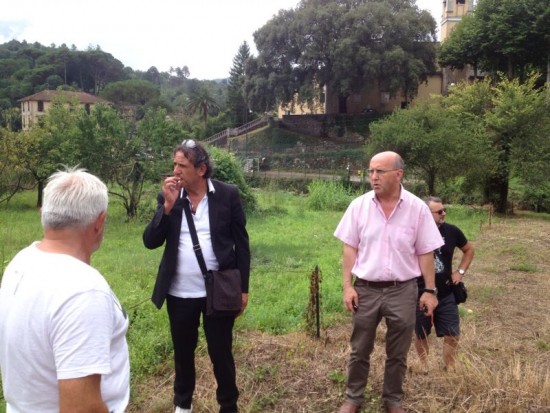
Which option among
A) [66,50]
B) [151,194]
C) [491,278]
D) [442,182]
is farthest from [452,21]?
[66,50]

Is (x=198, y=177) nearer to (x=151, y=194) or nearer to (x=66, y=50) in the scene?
(x=151, y=194)

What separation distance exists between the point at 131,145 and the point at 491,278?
1329cm

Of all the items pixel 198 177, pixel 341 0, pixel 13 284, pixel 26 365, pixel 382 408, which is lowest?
pixel 382 408

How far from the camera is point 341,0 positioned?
40750 millimetres

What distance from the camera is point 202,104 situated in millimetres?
56906

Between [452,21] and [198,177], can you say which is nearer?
[198,177]

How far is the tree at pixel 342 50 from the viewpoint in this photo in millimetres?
37500

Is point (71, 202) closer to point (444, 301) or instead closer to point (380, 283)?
point (380, 283)

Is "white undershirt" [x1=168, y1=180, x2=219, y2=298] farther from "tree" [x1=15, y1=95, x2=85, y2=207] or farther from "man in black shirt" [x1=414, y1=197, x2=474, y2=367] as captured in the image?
"tree" [x1=15, y1=95, x2=85, y2=207]

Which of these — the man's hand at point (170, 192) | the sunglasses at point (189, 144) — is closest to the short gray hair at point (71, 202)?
the man's hand at point (170, 192)

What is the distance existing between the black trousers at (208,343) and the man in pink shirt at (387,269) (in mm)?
721

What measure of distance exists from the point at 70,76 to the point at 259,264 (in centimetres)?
8181

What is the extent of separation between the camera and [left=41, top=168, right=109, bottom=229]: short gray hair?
1706mm

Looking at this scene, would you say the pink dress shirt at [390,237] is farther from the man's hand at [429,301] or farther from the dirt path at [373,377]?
the dirt path at [373,377]
